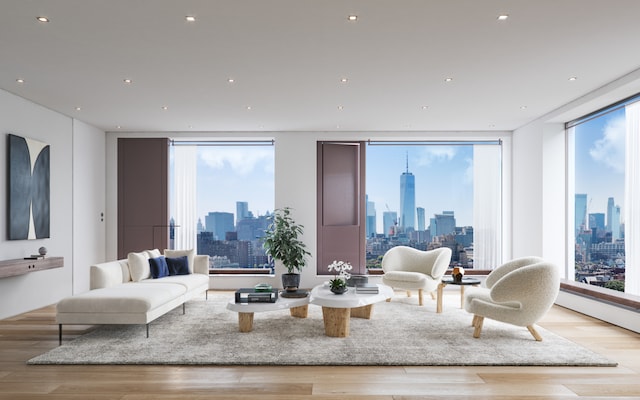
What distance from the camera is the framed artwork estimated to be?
18.6 feet

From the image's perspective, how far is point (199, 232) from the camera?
8.70 meters

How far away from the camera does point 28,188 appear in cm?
600

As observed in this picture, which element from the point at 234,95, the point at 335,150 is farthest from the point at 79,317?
the point at 335,150

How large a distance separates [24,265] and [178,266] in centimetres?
186

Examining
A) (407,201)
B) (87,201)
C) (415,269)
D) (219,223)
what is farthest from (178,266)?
(407,201)

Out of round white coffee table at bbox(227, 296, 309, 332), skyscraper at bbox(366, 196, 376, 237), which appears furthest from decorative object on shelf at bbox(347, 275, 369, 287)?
skyscraper at bbox(366, 196, 376, 237)

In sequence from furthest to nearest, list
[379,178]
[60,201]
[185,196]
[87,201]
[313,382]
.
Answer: [379,178] → [185,196] → [87,201] → [60,201] → [313,382]

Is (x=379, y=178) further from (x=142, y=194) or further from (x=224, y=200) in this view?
(x=142, y=194)

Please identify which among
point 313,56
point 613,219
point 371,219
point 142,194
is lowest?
point 371,219

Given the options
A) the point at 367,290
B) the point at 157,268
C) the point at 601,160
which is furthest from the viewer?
the point at 601,160

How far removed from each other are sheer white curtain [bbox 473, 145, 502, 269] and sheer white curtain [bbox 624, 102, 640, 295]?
271cm

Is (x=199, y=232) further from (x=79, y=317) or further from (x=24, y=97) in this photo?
(x=79, y=317)

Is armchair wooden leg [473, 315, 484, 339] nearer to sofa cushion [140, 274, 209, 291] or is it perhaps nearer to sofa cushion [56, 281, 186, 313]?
sofa cushion [56, 281, 186, 313]

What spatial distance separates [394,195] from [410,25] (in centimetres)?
586
